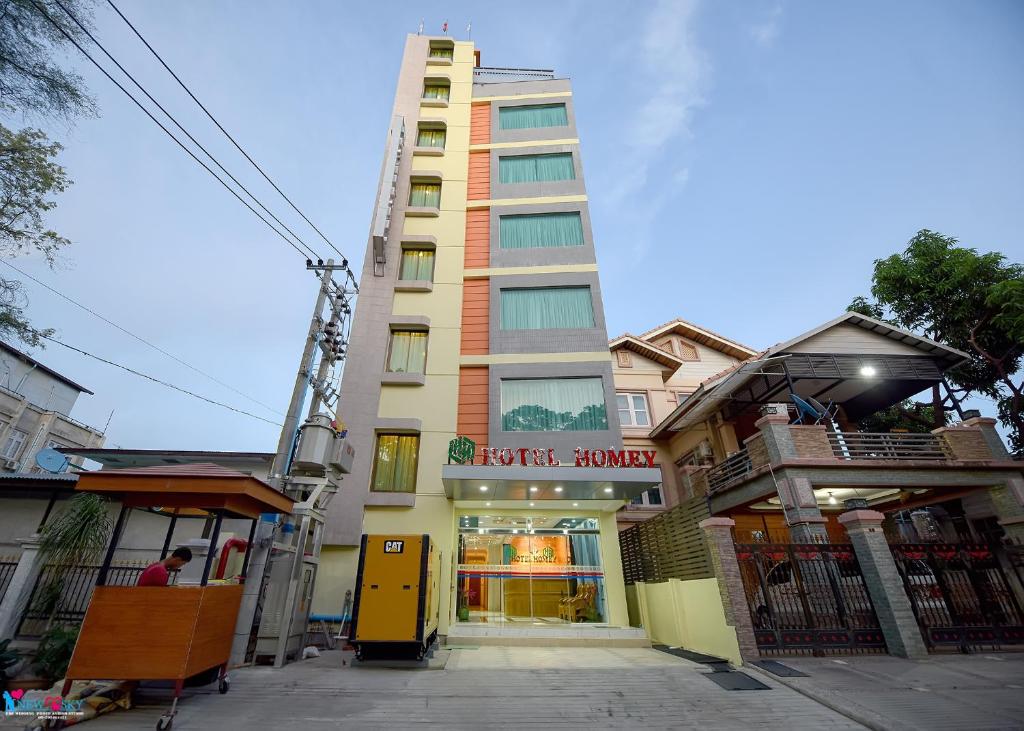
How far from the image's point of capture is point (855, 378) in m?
15.4

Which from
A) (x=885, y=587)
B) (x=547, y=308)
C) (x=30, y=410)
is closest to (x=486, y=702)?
(x=885, y=587)

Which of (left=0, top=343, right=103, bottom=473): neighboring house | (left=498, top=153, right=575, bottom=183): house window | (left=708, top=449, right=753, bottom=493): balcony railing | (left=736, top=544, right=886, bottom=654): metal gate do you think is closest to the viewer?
(left=736, top=544, right=886, bottom=654): metal gate

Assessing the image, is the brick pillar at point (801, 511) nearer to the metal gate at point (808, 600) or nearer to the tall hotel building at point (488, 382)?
the metal gate at point (808, 600)

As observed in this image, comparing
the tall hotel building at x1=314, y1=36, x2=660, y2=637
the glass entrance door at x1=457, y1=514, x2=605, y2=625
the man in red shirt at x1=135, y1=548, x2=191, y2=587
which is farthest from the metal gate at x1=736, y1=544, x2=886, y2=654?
the man in red shirt at x1=135, y1=548, x2=191, y2=587

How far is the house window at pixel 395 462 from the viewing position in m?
13.9

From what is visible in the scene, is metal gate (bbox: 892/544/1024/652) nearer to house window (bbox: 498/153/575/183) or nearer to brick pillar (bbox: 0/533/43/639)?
house window (bbox: 498/153/575/183)

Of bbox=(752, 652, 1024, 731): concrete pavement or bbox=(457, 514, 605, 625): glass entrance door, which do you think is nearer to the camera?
bbox=(752, 652, 1024, 731): concrete pavement

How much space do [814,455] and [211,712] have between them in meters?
15.4

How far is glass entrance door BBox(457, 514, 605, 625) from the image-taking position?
13.1 metres

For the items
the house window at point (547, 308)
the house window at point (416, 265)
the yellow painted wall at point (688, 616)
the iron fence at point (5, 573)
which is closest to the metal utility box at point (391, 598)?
the yellow painted wall at point (688, 616)

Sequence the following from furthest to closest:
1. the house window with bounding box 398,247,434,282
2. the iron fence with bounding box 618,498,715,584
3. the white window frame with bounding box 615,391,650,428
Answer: the white window frame with bounding box 615,391,650,428 → the house window with bounding box 398,247,434,282 → the iron fence with bounding box 618,498,715,584

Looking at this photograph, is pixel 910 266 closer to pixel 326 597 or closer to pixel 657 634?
pixel 657 634

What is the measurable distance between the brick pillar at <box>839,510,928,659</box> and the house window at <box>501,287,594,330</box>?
33.3ft

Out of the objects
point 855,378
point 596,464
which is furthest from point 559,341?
point 855,378
